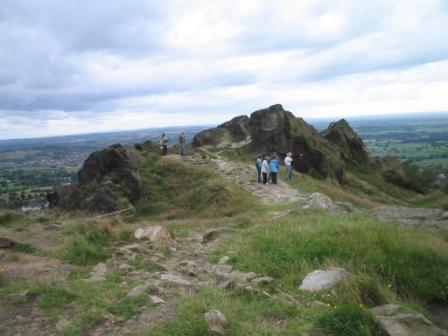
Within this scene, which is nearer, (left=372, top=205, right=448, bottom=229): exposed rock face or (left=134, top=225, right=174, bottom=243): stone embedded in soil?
(left=134, top=225, right=174, bottom=243): stone embedded in soil

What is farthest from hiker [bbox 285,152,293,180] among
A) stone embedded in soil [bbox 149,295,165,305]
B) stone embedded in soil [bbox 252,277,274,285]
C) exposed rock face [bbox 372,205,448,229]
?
stone embedded in soil [bbox 149,295,165,305]

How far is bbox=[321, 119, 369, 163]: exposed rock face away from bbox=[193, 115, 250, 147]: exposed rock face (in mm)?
8231

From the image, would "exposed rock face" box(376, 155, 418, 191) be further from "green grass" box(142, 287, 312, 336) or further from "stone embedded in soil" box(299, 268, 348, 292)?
"green grass" box(142, 287, 312, 336)

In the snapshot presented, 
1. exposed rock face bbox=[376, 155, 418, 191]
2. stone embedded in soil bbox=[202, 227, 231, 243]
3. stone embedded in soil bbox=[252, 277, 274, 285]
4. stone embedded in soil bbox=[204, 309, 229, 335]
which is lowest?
exposed rock face bbox=[376, 155, 418, 191]

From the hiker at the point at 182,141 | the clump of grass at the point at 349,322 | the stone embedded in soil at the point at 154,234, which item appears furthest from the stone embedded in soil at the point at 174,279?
the hiker at the point at 182,141

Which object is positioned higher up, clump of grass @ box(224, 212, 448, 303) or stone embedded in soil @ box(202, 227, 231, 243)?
clump of grass @ box(224, 212, 448, 303)

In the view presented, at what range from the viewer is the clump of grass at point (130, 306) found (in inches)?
278

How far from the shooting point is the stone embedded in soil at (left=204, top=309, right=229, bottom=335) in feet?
20.0

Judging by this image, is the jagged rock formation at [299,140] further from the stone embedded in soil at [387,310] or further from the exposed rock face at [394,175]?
the stone embedded in soil at [387,310]

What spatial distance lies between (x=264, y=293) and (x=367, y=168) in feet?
110

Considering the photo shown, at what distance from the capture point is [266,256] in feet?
32.7

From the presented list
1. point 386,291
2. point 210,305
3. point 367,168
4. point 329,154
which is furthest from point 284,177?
point 210,305

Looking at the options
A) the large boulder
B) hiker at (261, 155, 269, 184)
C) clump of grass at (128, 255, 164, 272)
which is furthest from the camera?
the large boulder

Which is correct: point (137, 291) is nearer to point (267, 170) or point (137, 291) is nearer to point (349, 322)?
point (349, 322)
